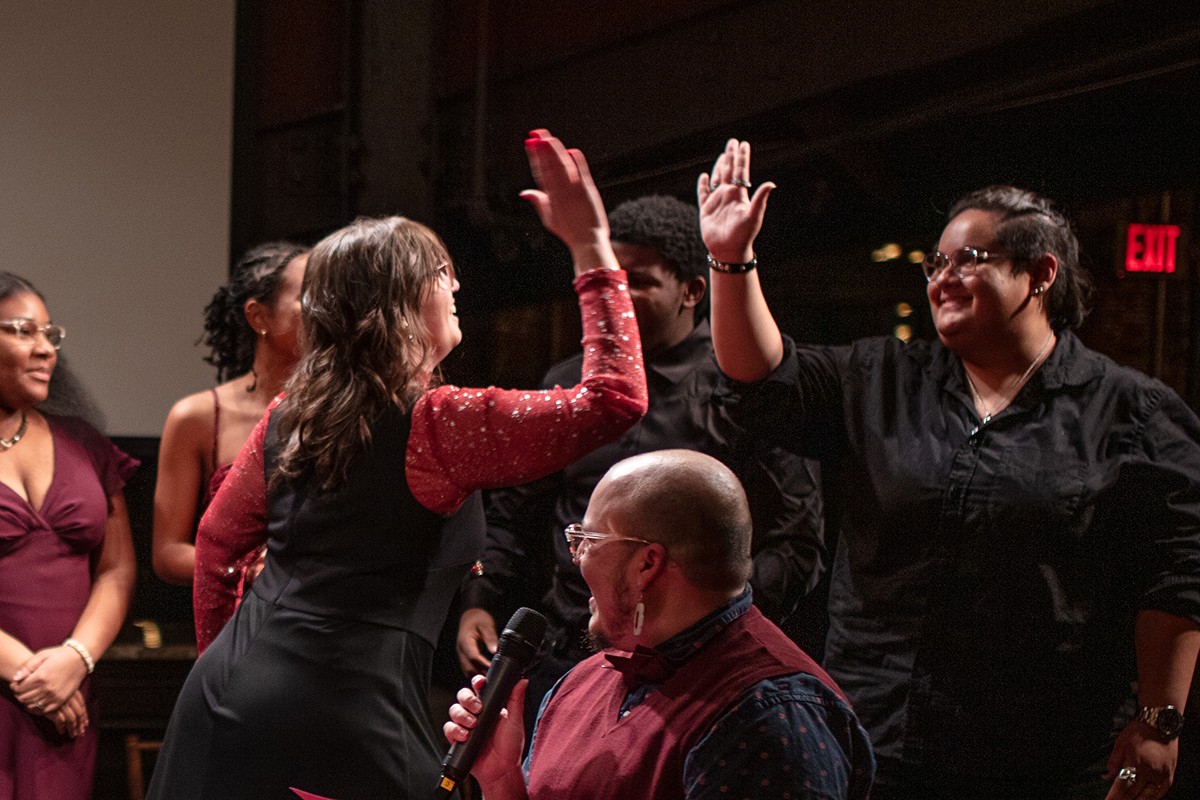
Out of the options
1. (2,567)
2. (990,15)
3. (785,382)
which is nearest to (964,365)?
(785,382)

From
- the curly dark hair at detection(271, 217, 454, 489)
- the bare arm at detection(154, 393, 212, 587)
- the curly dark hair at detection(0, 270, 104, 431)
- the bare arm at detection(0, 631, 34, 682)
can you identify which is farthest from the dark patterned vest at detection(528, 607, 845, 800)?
the curly dark hair at detection(0, 270, 104, 431)

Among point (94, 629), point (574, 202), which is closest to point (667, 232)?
point (574, 202)

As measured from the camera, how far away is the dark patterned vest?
1.13m

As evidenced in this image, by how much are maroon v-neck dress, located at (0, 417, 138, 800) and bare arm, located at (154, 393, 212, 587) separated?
188 millimetres

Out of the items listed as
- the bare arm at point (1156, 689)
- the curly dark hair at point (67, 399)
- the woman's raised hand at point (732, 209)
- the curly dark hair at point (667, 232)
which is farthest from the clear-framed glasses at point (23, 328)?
the bare arm at point (1156, 689)

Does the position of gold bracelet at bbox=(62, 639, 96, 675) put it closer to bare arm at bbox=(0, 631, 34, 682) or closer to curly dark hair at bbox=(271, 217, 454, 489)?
bare arm at bbox=(0, 631, 34, 682)

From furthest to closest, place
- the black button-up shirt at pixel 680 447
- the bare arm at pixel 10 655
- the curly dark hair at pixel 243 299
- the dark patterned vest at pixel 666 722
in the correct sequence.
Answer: the curly dark hair at pixel 243 299, the bare arm at pixel 10 655, the black button-up shirt at pixel 680 447, the dark patterned vest at pixel 666 722

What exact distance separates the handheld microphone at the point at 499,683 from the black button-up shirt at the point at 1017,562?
2.18 feet

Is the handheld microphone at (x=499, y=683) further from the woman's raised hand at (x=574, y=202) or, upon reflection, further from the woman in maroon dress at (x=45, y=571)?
the woman in maroon dress at (x=45, y=571)

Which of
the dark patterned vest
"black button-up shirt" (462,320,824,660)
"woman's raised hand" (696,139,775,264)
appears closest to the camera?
the dark patterned vest

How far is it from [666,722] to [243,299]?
173 cm

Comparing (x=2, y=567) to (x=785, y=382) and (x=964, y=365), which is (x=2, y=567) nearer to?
(x=785, y=382)

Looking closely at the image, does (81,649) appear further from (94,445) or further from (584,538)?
(584,538)

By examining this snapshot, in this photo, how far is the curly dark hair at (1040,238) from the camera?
1.72 m
